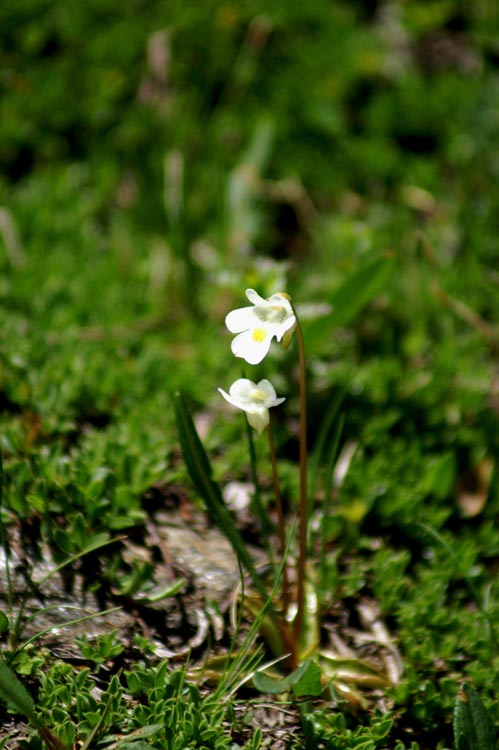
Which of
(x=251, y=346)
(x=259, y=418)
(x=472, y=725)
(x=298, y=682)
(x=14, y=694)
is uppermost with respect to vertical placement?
(x=251, y=346)

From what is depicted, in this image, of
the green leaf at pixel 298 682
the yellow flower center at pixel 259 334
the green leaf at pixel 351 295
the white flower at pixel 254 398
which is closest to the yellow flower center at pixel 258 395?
the white flower at pixel 254 398

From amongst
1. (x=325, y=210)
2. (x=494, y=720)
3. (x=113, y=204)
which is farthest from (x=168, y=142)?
(x=494, y=720)

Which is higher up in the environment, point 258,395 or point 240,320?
point 240,320

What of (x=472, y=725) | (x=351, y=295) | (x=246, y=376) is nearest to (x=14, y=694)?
(x=472, y=725)

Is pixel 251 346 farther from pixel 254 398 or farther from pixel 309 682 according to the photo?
pixel 309 682

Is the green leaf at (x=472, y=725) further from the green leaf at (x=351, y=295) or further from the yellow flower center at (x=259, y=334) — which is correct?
the green leaf at (x=351, y=295)

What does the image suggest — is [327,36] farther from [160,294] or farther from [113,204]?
[160,294]
